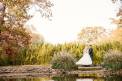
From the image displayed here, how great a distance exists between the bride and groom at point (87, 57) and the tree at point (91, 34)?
1.11 meters

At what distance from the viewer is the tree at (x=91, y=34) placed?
47.6 feet

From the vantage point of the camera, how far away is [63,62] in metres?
11.8

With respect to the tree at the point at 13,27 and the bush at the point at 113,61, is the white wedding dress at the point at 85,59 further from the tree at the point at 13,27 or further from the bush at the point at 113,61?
the tree at the point at 13,27

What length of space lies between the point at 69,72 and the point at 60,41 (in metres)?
2.81

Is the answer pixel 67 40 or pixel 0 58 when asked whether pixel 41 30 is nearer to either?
pixel 67 40

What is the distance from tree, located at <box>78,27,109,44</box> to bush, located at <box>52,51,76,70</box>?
2690 mm

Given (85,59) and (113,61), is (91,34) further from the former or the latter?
(113,61)

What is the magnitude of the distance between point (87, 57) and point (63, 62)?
1.76 metres

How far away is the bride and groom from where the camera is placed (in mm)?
13344

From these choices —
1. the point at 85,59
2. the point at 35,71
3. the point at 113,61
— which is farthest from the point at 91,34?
the point at 35,71

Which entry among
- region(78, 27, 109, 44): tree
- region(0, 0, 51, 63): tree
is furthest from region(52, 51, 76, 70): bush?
region(78, 27, 109, 44): tree

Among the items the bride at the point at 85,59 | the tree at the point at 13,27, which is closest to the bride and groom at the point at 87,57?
the bride at the point at 85,59

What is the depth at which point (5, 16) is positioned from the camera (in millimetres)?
13141

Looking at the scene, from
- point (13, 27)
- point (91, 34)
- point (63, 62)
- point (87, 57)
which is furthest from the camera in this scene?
point (91, 34)
